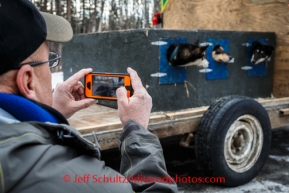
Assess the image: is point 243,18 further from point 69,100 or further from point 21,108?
point 21,108

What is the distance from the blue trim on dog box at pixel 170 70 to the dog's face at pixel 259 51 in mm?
1116

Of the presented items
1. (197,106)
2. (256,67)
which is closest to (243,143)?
(197,106)

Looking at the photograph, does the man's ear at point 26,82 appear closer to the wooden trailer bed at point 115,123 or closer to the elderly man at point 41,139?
the elderly man at point 41,139

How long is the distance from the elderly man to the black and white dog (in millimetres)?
2159

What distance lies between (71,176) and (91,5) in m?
24.4

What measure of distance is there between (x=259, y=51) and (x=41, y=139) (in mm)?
3829

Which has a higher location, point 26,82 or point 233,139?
point 26,82

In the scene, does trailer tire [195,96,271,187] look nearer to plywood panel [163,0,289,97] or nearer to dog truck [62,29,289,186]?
dog truck [62,29,289,186]

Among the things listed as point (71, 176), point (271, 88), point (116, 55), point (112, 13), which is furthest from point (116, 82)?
point (112, 13)

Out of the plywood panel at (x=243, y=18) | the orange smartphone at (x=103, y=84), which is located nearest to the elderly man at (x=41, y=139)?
the orange smartphone at (x=103, y=84)

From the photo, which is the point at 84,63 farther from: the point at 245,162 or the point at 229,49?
Answer: the point at 245,162

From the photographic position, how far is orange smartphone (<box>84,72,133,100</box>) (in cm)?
166

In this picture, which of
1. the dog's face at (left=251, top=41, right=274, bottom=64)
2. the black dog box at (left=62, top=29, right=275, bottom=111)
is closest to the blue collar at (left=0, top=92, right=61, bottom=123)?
the black dog box at (left=62, top=29, right=275, bottom=111)

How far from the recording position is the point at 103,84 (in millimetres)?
→ 1751
